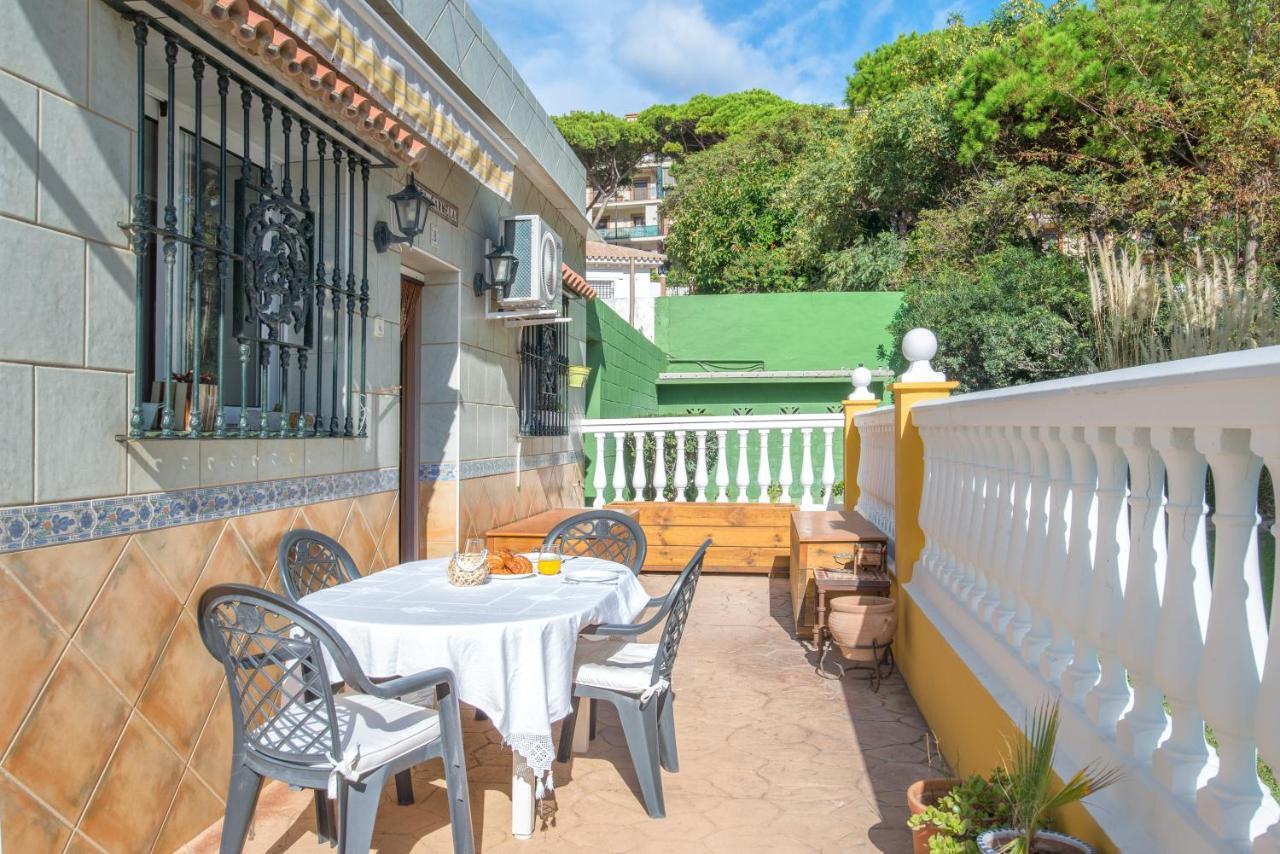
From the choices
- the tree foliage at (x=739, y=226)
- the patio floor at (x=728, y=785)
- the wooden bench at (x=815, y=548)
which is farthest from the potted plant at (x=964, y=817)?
the tree foliage at (x=739, y=226)

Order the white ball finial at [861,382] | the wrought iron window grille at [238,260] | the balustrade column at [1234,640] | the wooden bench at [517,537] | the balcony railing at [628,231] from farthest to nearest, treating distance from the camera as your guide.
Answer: the balcony railing at [628,231] → the white ball finial at [861,382] → the wooden bench at [517,537] → the wrought iron window grille at [238,260] → the balustrade column at [1234,640]

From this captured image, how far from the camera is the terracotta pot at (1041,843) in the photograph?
5.69 ft

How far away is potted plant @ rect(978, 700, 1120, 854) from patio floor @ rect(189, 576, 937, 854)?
3.12 ft

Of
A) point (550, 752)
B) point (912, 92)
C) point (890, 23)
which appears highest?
point (890, 23)

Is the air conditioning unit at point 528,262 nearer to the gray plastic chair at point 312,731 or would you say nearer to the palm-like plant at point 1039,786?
the gray plastic chair at point 312,731

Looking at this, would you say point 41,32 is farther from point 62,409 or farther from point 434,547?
point 434,547

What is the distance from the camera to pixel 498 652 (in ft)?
8.29

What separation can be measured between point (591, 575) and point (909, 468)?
1.83 m

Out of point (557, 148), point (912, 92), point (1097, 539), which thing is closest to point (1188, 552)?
point (1097, 539)

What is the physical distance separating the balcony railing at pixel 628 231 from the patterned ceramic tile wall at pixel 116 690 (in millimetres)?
41628

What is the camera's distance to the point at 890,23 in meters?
23.0

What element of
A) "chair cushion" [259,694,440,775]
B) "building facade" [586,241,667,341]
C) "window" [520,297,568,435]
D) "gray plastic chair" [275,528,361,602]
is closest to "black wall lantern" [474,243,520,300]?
"window" [520,297,568,435]

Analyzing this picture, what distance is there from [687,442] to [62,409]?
842 centimetres

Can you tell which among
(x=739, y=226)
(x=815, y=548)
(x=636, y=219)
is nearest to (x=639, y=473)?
(x=815, y=548)
